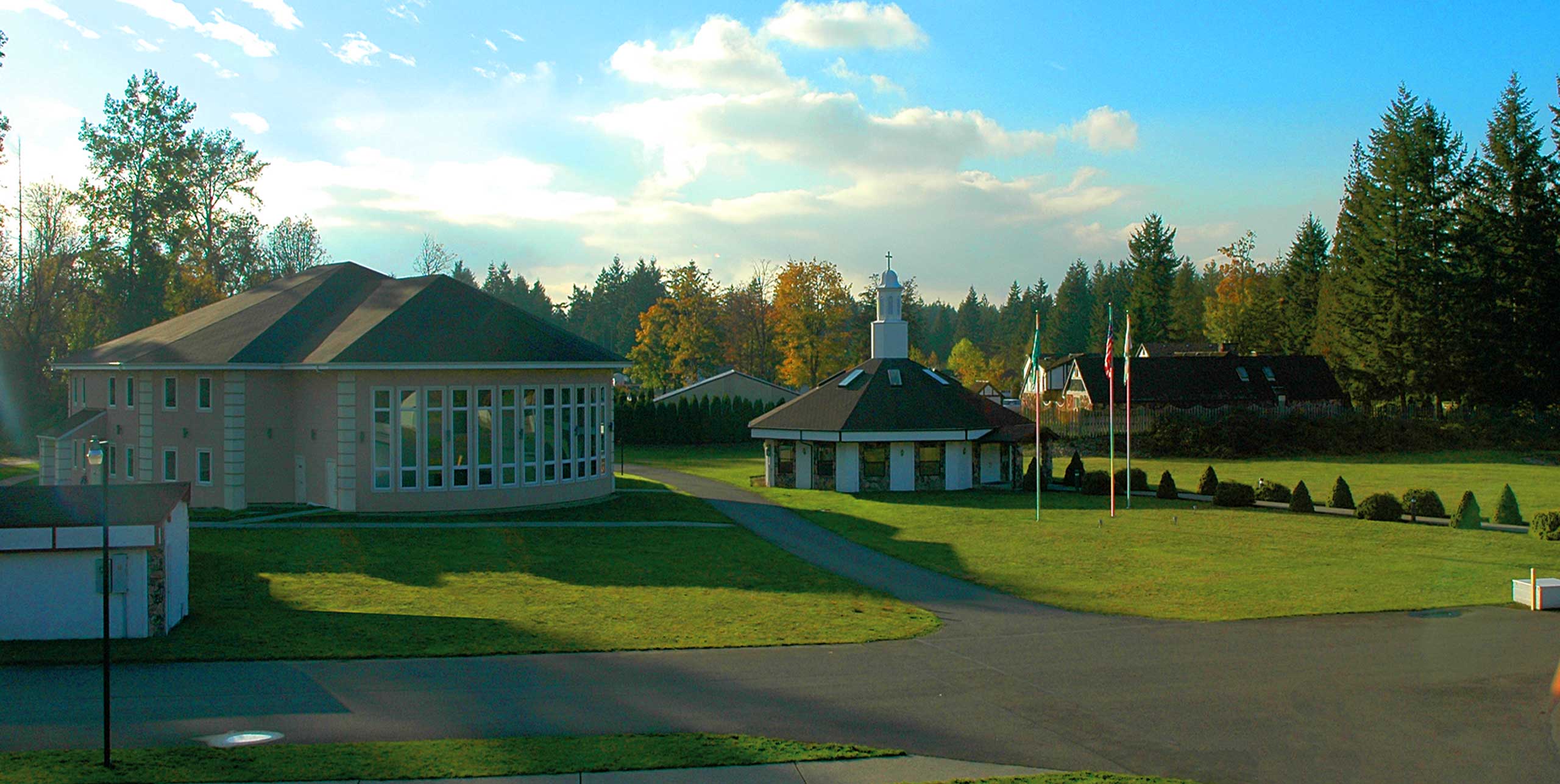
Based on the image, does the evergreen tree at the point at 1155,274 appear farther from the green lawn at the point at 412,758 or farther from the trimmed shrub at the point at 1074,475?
the green lawn at the point at 412,758

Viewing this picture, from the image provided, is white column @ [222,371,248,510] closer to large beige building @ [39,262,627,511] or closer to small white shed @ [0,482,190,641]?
large beige building @ [39,262,627,511]

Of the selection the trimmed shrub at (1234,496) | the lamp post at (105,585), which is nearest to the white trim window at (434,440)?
the lamp post at (105,585)

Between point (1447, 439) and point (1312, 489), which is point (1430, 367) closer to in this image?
point (1447, 439)

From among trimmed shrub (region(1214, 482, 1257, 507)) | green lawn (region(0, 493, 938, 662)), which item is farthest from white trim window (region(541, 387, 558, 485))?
trimmed shrub (region(1214, 482, 1257, 507))

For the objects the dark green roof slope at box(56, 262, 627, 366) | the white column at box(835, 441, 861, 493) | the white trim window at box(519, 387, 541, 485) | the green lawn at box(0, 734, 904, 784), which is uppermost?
the dark green roof slope at box(56, 262, 627, 366)

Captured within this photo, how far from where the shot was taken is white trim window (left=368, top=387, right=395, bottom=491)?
32781 millimetres

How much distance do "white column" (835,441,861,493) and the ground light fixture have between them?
99.3 ft

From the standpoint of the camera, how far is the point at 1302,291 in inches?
3807

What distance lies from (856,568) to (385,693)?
1303 centimetres

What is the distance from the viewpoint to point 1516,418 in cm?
6369

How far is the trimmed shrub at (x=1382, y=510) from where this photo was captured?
107ft

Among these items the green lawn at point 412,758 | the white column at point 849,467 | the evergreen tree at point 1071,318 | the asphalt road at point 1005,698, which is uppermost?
the evergreen tree at point 1071,318

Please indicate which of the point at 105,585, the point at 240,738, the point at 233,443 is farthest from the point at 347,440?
the point at 240,738

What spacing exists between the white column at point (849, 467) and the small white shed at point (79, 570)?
26948 millimetres
